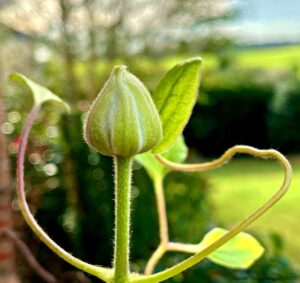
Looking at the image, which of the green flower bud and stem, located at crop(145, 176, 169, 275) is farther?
stem, located at crop(145, 176, 169, 275)

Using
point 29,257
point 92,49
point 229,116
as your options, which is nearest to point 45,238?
point 29,257

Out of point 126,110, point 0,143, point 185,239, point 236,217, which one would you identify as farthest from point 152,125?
point 236,217

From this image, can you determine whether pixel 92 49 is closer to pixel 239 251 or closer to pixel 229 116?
pixel 229 116

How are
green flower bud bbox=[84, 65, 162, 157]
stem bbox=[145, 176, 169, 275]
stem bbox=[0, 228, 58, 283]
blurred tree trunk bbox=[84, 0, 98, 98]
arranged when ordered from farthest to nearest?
blurred tree trunk bbox=[84, 0, 98, 98]
stem bbox=[0, 228, 58, 283]
stem bbox=[145, 176, 169, 275]
green flower bud bbox=[84, 65, 162, 157]

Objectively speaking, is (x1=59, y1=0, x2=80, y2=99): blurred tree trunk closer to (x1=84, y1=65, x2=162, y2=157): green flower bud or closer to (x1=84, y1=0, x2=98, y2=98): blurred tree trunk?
(x1=84, y1=0, x2=98, y2=98): blurred tree trunk

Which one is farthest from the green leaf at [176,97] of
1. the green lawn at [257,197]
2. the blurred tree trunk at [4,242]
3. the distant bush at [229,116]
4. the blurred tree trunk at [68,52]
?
the distant bush at [229,116]

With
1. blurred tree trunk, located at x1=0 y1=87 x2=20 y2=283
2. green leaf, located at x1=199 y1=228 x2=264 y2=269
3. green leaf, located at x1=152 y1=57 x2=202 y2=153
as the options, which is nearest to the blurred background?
blurred tree trunk, located at x1=0 y1=87 x2=20 y2=283
